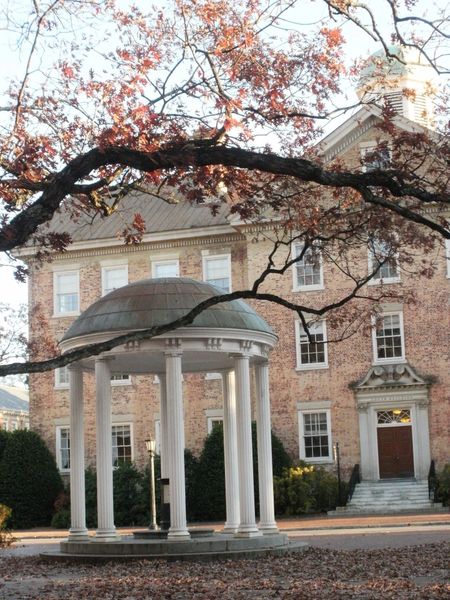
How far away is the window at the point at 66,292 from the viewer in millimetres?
47656

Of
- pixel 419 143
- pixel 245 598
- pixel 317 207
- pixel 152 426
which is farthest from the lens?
pixel 152 426

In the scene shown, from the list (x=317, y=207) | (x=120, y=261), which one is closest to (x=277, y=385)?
(x=120, y=261)

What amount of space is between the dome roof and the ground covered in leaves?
4562mm

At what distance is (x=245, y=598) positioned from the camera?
1352cm

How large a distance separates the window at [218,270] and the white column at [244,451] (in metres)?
23.3

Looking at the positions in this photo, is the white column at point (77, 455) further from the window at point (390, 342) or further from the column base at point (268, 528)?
the window at point (390, 342)

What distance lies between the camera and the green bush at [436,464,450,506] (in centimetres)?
3869

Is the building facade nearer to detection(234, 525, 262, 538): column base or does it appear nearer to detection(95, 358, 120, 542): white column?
detection(95, 358, 120, 542): white column

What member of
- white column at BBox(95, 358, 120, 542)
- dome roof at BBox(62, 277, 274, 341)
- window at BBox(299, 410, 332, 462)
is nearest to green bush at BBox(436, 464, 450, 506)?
window at BBox(299, 410, 332, 462)

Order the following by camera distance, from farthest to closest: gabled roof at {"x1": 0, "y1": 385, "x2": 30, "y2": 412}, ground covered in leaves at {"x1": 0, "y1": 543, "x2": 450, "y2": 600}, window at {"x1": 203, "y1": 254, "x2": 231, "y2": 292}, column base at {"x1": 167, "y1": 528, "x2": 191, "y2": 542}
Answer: gabled roof at {"x1": 0, "y1": 385, "x2": 30, "y2": 412}
window at {"x1": 203, "y1": 254, "x2": 231, "y2": 292}
column base at {"x1": 167, "y1": 528, "x2": 191, "y2": 542}
ground covered in leaves at {"x1": 0, "y1": 543, "x2": 450, "y2": 600}

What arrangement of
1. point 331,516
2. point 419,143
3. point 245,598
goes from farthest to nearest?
point 331,516 < point 419,143 < point 245,598

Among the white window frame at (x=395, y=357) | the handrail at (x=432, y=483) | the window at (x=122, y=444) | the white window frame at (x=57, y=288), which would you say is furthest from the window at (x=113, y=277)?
the handrail at (x=432, y=483)

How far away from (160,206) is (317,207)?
30118mm

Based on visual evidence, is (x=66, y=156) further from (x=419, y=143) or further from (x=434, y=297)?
(x=434, y=297)
